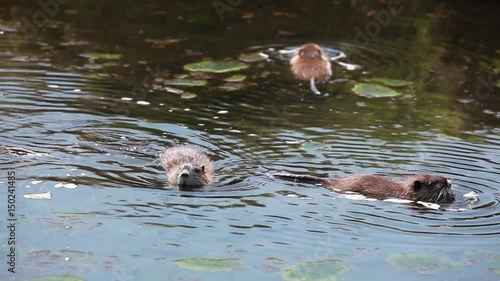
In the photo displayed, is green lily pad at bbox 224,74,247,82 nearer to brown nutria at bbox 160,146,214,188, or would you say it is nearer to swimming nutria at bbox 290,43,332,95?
swimming nutria at bbox 290,43,332,95

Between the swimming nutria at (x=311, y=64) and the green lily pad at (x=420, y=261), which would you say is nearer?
the green lily pad at (x=420, y=261)

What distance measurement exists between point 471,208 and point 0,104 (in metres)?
5.08

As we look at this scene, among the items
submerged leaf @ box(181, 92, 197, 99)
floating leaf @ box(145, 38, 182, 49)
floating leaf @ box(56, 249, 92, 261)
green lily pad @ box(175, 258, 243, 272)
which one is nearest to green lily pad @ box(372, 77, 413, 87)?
submerged leaf @ box(181, 92, 197, 99)

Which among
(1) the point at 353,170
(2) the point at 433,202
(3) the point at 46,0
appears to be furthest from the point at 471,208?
(3) the point at 46,0

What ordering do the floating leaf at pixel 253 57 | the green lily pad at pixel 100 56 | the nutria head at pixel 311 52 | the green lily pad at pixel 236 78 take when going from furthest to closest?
the floating leaf at pixel 253 57 → the nutria head at pixel 311 52 → the green lily pad at pixel 100 56 → the green lily pad at pixel 236 78

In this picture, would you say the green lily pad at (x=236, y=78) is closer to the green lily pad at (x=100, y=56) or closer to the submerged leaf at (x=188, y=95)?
the submerged leaf at (x=188, y=95)

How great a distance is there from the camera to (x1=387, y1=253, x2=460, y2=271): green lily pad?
7348 mm

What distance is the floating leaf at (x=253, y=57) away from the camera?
13.2 m

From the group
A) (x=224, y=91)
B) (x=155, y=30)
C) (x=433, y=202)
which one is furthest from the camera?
(x=155, y=30)

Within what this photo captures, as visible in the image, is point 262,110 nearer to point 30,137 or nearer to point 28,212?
point 30,137

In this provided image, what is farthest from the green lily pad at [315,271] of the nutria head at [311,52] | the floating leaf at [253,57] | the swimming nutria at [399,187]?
the floating leaf at [253,57]

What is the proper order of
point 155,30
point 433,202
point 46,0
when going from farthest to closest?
point 46,0
point 155,30
point 433,202

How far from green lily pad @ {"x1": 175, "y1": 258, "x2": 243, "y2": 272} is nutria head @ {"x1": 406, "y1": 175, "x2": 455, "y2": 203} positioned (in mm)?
2025

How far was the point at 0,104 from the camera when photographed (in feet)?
35.1
